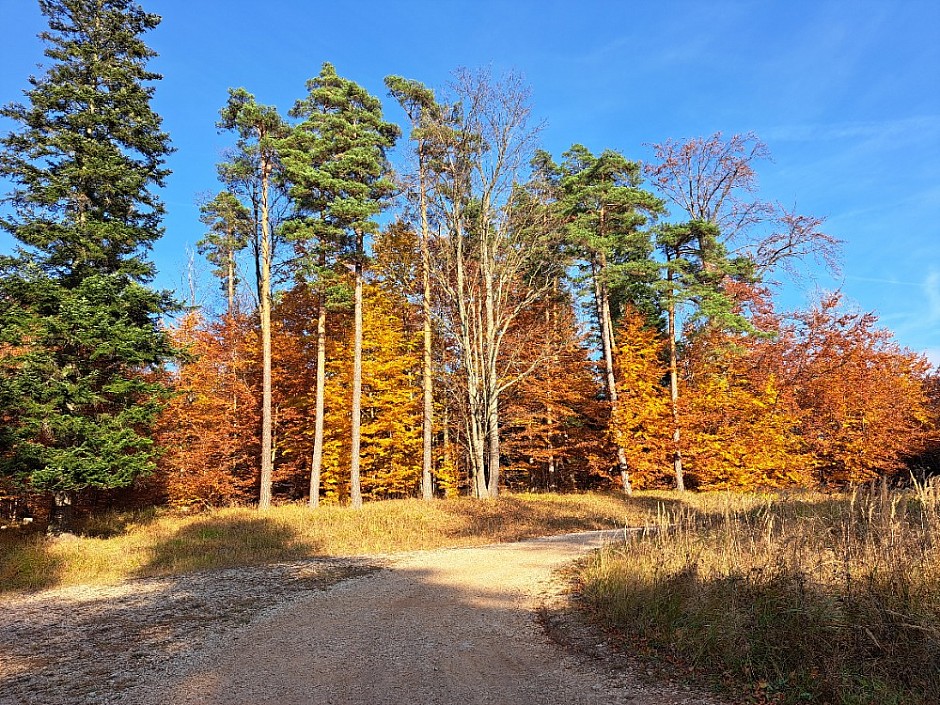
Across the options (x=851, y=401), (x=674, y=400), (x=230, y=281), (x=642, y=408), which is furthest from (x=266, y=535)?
(x=851, y=401)

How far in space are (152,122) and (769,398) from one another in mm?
25014

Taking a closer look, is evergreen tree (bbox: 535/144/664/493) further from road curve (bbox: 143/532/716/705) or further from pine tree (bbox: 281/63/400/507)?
road curve (bbox: 143/532/716/705)

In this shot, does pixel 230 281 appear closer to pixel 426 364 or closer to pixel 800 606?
pixel 426 364

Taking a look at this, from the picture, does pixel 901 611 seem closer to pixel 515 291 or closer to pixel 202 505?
pixel 515 291

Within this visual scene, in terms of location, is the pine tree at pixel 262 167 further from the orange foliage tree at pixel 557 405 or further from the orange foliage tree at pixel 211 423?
the orange foliage tree at pixel 557 405

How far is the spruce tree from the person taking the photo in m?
12.4

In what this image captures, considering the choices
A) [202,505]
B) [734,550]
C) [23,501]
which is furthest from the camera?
[202,505]

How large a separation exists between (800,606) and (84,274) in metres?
Answer: 16.2

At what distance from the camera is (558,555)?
1066cm

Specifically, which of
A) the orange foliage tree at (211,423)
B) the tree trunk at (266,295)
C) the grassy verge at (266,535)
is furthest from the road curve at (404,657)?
the orange foliage tree at (211,423)

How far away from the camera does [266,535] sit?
13.6 metres

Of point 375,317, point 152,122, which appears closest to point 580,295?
point 375,317

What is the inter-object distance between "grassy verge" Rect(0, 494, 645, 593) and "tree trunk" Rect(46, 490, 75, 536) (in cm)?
28

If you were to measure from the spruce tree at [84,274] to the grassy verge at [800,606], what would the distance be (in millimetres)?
12171
